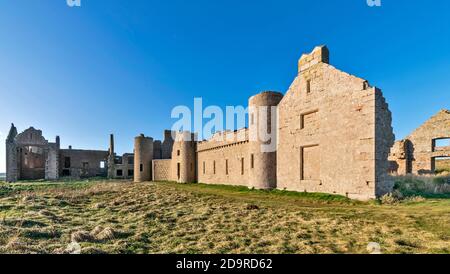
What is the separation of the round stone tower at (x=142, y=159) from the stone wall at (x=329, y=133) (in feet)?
77.4

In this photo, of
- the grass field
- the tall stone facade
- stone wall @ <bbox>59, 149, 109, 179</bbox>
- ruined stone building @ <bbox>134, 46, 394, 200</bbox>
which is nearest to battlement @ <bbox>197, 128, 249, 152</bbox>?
ruined stone building @ <bbox>134, 46, 394, 200</bbox>

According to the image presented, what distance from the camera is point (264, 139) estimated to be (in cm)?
1694

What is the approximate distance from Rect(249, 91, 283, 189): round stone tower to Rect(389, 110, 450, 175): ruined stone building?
13.6 meters

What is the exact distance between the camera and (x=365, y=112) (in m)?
10.8

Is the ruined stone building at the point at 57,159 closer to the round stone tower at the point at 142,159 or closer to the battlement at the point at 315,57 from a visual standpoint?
the round stone tower at the point at 142,159

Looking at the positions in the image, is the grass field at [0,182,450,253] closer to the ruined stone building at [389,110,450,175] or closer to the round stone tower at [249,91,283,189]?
the round stone tower at [249,91,283,189]

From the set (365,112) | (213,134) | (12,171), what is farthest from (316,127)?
(12,171)

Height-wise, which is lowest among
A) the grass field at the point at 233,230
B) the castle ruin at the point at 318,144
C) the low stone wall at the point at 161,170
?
the low stone wall at the point at 161,170

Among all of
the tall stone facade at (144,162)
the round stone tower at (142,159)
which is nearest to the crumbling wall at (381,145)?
the tall stone facade at (144,162)

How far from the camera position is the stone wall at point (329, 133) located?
10.7 m

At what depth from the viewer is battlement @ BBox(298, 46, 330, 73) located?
13.4 m

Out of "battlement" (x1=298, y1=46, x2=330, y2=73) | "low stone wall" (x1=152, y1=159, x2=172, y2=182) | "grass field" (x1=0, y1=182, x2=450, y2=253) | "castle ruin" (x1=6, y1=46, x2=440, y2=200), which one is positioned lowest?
"low stone wall" (x1=152, y1=159, x2=172, y2=182)

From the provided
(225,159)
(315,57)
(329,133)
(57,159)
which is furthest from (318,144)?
(57,159)
